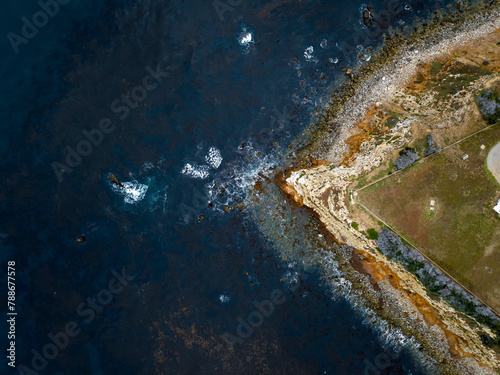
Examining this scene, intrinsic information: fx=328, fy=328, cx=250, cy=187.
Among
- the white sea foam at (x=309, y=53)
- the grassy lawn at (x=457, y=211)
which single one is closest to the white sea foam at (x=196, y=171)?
the white sea foam at (x=309, y=53)

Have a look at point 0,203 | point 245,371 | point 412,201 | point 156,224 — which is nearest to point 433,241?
point 412,201

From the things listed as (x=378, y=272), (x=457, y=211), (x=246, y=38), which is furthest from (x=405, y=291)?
(x=246, y=38)

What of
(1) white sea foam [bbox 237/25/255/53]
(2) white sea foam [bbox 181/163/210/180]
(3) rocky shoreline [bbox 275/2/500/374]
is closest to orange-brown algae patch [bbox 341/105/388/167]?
(3) rocky shoreline [bbox 275/2/500/374]

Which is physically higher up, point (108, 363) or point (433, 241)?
point (108, 363)

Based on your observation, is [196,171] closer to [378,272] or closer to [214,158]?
[214,158]

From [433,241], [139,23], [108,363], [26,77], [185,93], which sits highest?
[26,77]

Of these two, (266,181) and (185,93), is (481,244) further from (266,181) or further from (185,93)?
(185,93)

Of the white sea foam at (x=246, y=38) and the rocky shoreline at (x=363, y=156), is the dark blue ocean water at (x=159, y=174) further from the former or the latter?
the rocky shoreline at (x=363, y=156)
